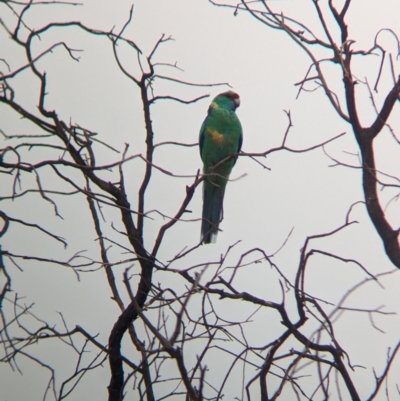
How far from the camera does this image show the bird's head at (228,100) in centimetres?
405

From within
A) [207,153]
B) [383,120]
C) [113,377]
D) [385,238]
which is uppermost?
[207,153]

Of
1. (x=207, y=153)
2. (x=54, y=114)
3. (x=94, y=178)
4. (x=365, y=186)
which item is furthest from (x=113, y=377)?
(x=207, y=153)

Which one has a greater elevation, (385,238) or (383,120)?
(383,120)

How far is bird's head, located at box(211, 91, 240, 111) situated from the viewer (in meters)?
4.05

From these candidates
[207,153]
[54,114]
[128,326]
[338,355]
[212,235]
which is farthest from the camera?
[207,153]

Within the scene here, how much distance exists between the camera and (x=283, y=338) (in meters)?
1.77

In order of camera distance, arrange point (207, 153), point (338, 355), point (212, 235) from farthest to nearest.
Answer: point (207, 153), point (212, 235), point (338, 355)

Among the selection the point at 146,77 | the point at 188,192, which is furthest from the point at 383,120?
the point at 146,77

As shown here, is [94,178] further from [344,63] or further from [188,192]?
[344,63]

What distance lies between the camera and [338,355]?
5.79ft

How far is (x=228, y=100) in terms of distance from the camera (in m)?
4.10

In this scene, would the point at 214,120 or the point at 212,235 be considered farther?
the point at 214,120

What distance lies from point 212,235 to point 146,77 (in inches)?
45.8

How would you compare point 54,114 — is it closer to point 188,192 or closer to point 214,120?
point 188,192
